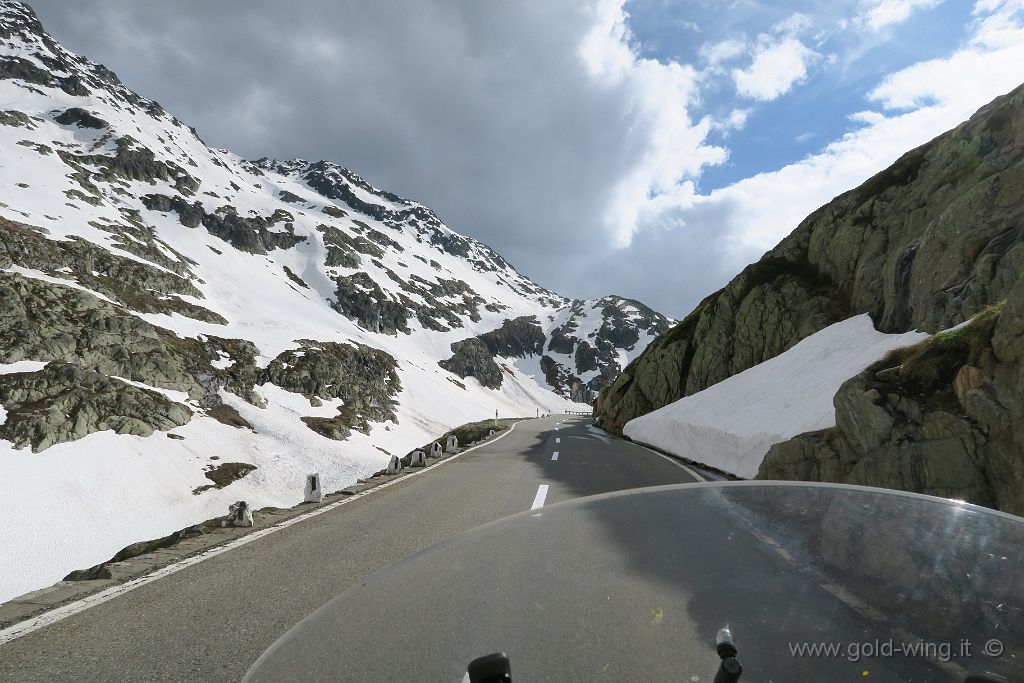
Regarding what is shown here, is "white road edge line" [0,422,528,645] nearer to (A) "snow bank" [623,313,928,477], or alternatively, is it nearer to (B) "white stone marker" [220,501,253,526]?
(B) "white stone marker" [220,501,253,526]

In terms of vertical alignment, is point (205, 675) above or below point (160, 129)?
below

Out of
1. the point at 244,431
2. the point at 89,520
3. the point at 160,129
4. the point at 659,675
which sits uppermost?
the point at 160,129

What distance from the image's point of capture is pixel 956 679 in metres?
1.48

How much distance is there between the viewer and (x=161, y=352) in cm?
4391

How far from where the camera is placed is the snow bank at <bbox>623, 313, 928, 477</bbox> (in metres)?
12.3

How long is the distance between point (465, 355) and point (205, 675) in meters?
129

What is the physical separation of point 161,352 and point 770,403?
49.8 metres

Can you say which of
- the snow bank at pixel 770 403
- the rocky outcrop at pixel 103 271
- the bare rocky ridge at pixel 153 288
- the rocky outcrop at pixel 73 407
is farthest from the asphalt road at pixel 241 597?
the rocky outcrop at pixel 103 271

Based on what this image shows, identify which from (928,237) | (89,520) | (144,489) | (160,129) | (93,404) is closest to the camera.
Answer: (928,237)

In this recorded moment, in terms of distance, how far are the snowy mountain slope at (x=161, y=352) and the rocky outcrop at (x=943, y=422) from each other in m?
29.2

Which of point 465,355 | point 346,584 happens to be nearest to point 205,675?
point 346,584

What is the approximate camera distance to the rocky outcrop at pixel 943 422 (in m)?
6.91

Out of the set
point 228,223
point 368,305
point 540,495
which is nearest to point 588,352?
point 368,305

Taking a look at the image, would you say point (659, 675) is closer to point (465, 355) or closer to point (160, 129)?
point (465, 355)
